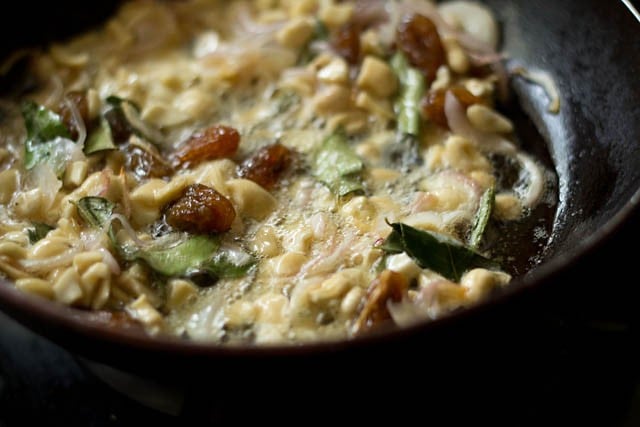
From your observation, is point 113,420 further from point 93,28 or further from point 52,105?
point 93,28

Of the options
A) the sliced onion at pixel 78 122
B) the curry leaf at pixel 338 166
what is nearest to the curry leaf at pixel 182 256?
the curry leaf at pixel 338 166

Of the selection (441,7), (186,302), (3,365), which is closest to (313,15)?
(441,7)

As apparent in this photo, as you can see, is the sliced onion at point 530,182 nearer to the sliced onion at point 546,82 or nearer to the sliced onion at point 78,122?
the sliced onion at point 546,82

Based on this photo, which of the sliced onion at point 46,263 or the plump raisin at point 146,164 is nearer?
the sliced onion at point 46,263

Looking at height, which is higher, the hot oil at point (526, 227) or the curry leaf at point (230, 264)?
the hot oil at point (526, 227)

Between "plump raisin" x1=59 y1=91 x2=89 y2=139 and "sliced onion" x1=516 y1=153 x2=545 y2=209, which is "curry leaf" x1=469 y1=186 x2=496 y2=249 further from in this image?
"plump raisin" x1=59 y1=91 x2=89 y2=139
